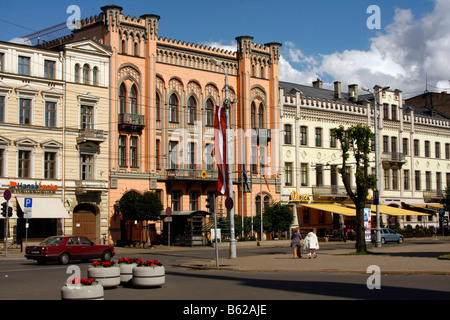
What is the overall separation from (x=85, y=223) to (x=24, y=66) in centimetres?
1223

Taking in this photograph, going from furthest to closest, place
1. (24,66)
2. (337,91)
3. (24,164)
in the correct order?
(337,91) → (24,66) → (24,164)

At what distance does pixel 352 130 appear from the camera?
121ft

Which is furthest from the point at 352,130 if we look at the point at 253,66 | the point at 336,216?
the point at 336,216

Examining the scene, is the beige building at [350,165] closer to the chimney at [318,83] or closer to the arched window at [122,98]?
the chimney at [318,83]

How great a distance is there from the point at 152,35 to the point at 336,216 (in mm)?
26943

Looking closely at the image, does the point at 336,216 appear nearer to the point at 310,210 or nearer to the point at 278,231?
the point at 310,210

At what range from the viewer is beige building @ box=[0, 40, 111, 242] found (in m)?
44.4

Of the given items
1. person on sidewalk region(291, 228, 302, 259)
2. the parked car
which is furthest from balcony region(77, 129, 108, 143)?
the parked car

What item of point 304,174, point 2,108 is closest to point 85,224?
point 2,108

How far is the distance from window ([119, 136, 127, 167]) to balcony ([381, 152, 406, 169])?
3175 centimetres

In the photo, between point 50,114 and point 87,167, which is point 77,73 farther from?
point 87,167

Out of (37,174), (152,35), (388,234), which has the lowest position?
(388,234)

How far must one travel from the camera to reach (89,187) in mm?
47531

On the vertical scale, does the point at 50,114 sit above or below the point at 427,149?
above
